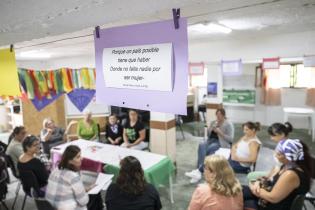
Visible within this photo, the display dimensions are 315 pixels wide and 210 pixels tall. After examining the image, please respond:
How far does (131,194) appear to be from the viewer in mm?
1952

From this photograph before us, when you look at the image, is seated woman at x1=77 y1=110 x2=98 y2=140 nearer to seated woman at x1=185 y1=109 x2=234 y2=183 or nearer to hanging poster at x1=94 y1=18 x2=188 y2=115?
seated woman at x1=185 y1=109 x2=234 y2=183

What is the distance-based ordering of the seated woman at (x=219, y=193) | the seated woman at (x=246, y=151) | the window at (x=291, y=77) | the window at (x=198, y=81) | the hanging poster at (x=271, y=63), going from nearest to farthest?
the seated woman at (x=219, y=193)
the seated woman at (x=246, y=151)
the hanging poster at (x=271, y=63)
the window at (x=291, y=77)
the window at (x=198, y=81)

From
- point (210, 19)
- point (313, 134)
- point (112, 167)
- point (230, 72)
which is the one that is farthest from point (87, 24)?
point (313, 134)

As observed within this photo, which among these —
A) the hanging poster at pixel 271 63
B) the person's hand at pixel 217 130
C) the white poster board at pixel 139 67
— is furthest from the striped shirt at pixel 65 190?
the hanging poster at pixel 271 63

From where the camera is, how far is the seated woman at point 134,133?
4.13 metres

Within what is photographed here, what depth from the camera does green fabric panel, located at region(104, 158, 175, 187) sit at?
9.28 feet

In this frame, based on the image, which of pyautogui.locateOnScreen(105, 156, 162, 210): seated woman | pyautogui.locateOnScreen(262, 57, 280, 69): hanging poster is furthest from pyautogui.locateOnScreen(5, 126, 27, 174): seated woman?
pyautogui.locateOnScreen(262, 57, 280, 69): hanging poster

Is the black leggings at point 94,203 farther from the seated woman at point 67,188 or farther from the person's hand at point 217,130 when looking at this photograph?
the person's hand at point 217,130

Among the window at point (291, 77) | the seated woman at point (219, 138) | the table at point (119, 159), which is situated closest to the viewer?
the table at point (119, 159)

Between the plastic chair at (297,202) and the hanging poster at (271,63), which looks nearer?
the plastic chair at (297,202)

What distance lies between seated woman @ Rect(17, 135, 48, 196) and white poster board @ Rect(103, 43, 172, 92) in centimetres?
180

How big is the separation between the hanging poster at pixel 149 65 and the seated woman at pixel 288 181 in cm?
135

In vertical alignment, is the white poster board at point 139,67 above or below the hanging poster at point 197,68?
below

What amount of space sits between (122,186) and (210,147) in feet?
7.61
